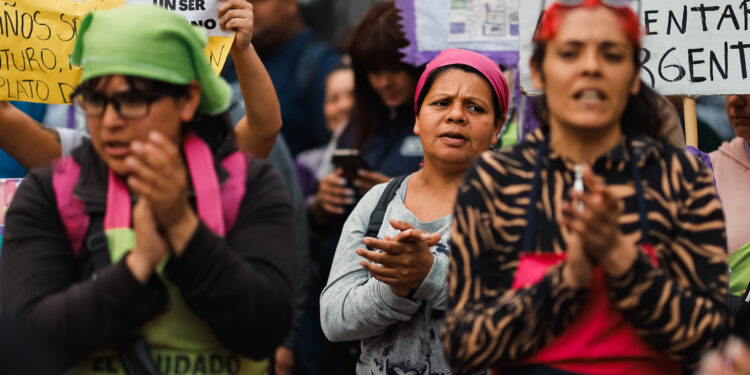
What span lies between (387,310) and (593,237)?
1214 mm

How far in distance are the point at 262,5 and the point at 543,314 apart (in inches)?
214

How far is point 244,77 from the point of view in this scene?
12.7 ft

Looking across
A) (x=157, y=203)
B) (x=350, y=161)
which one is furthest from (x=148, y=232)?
(x=350, y=161)

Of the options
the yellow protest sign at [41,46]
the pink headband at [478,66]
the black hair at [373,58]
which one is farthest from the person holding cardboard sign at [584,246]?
the black hair at [373,58]

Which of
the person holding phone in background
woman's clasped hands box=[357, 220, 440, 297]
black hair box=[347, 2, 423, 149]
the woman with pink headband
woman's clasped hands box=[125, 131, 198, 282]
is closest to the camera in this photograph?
woman's clasped hands box=[125, 131, 198, 282]

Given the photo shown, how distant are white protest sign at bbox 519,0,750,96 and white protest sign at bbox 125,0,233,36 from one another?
1.66 m

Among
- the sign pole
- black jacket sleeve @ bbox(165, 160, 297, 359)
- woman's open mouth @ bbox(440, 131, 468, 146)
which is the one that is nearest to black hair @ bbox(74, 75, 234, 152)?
black jacket sleeve @ bbox(165, 160, 297, 359)

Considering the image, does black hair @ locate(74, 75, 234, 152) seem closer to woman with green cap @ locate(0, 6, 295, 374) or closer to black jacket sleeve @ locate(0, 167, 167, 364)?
woman with green cap @ locate(0, 6, 295, 374)

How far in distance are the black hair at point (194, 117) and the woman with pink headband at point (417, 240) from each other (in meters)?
0.65

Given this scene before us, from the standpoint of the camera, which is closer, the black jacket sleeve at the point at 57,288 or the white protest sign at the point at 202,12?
the black jacket sleeve at the point at 57,288

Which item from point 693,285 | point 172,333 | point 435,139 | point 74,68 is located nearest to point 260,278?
point 172,333

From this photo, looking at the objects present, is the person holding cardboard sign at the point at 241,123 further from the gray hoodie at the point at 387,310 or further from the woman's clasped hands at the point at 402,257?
the woman's clasped hands at the point at 402,257

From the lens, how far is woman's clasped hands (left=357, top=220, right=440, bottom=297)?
3199mm

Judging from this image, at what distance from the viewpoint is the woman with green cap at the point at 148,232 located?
2.44m
